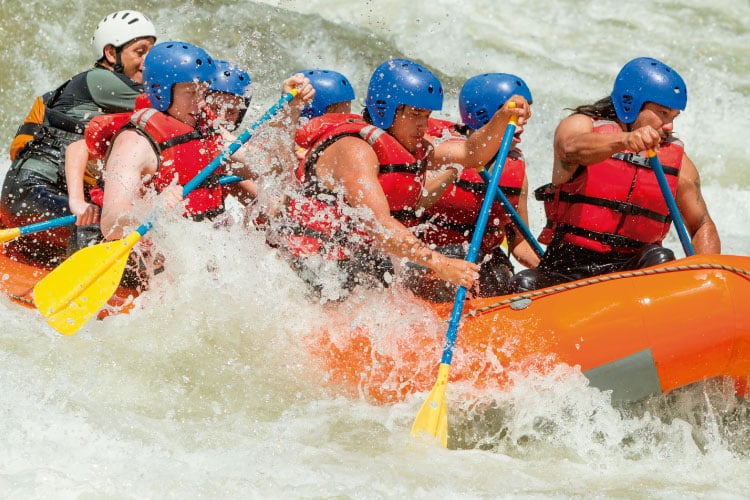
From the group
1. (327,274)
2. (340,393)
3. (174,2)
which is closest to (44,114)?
(327,274)

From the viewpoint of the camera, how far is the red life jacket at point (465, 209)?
16.4 ft

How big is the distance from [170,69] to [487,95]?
1.57 metres

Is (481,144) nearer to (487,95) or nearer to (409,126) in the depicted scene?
(409,126)

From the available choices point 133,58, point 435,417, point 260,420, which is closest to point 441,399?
point 435,417

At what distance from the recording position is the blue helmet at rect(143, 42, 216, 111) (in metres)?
4.48

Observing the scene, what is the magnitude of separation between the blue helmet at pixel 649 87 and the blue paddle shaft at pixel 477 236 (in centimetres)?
57

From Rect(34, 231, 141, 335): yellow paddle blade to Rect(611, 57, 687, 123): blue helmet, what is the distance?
2272 millimetres

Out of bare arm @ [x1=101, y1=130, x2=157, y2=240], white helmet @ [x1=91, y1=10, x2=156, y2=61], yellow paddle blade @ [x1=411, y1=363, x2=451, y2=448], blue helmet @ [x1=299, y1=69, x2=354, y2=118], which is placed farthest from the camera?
white helmet @ [x1=91, y1=10, x2=156, y2=61]

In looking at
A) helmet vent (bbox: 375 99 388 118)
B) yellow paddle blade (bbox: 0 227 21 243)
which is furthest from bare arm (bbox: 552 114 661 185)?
yellow paddle blade (bbox: 0 227 21 243)

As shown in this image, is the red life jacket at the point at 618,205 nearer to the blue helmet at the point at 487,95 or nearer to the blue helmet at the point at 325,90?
the blue helmet at the point at 487,95

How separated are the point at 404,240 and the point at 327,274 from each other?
55 cm

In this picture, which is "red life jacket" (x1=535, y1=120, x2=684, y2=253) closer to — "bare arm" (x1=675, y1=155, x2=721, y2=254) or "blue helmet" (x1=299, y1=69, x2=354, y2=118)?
"bare arm" (x1=675, y1=155, x2=721, y2=254)

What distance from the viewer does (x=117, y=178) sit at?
430 cm

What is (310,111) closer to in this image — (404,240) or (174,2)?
(404,240)
